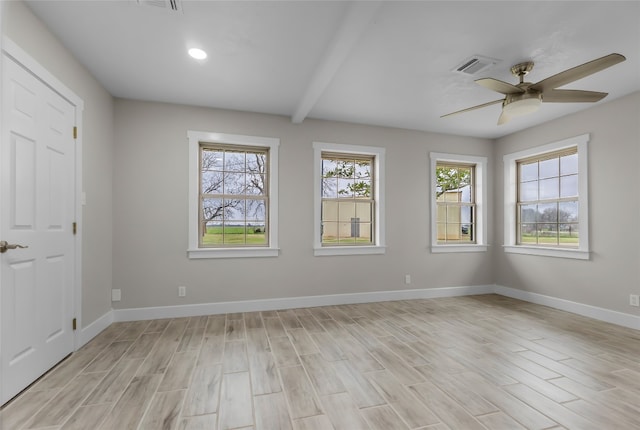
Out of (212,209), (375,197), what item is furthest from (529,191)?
(212,209)

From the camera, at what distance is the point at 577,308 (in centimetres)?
403

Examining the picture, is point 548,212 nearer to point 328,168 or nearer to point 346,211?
point 346,211

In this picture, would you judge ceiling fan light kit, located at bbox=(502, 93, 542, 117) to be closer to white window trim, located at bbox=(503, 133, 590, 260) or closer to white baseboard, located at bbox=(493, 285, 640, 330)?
white window trim, located at bbox=(503, 133, 590, 260)

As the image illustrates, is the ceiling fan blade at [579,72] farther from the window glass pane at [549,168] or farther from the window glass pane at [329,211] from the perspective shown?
the window glass pane at [329,211]

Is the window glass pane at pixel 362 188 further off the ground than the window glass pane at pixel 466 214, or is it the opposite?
the window glass pane at pixel 362 188

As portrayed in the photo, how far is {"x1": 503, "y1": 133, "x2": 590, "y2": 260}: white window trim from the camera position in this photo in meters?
3.98

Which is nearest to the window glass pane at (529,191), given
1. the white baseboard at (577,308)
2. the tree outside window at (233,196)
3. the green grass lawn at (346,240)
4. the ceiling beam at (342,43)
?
the white baseboard at (577,308)

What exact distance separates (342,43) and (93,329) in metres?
3.68

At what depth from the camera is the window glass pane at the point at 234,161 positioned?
415cm

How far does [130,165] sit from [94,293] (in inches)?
60.7

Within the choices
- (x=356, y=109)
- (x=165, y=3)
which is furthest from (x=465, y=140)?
(x=165, y=3)

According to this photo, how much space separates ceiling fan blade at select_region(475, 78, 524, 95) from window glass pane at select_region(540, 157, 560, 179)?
252 cm

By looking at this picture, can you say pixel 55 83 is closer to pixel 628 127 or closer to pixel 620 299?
pixel 628 127

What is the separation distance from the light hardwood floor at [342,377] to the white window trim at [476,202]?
1572 mm
